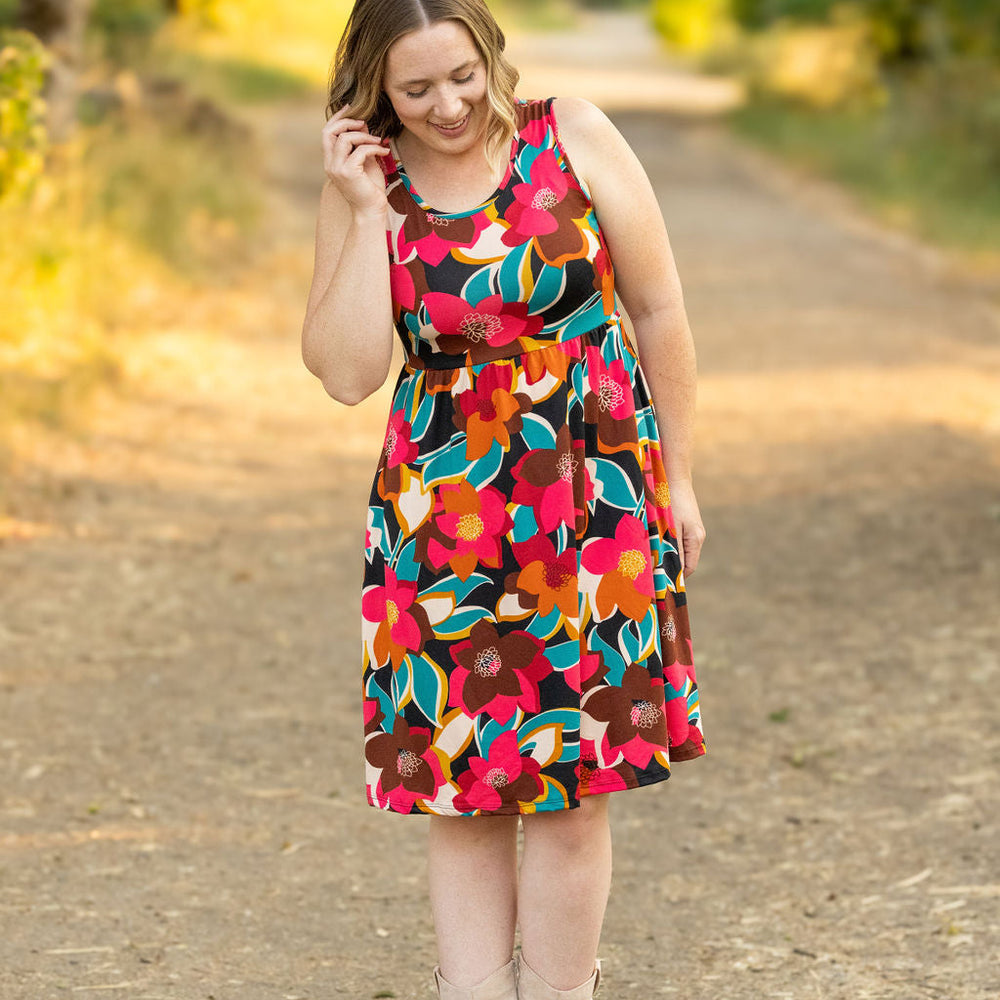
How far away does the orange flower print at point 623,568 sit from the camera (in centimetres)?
252

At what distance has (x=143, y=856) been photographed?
12.6ft

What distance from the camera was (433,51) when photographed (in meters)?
2.42

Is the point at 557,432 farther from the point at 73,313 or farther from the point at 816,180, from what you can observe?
the point at 816,180

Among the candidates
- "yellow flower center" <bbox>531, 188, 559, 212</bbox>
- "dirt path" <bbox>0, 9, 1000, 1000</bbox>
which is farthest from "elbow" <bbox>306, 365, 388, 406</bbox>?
"dirt path" <bbox>0, 9, 1000, 1000</bbox>

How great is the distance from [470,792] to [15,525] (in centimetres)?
427

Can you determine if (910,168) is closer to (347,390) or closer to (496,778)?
(347,390)

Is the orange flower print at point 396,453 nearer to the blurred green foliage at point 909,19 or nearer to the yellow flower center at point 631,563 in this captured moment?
the yellow flower center at point 631,563

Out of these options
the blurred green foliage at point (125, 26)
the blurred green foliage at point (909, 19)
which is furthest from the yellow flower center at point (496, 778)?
the blurred green foliage at point (909, 19)

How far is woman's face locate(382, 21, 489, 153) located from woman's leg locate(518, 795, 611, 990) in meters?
1.04

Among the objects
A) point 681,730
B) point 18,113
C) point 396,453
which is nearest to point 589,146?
point 396,453

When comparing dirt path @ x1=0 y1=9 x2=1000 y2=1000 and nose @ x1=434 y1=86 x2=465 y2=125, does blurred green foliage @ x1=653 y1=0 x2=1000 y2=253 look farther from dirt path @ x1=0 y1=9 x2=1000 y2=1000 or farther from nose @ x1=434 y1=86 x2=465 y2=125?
nose @ x1=434 y1=86 x2=465 y2=125

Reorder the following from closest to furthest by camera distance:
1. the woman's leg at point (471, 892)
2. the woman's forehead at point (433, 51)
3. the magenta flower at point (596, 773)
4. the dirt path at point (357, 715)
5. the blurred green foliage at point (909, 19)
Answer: the woman's forehead at point (433, 51) → the magenta flower at point (596, 773) → the woman's leg at point (471, 892) → the dirt path at point (357, 715) → the blurred green foliage at point (909, 19)

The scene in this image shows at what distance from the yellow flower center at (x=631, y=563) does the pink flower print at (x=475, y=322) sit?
37 cm

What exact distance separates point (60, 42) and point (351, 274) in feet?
30.0
